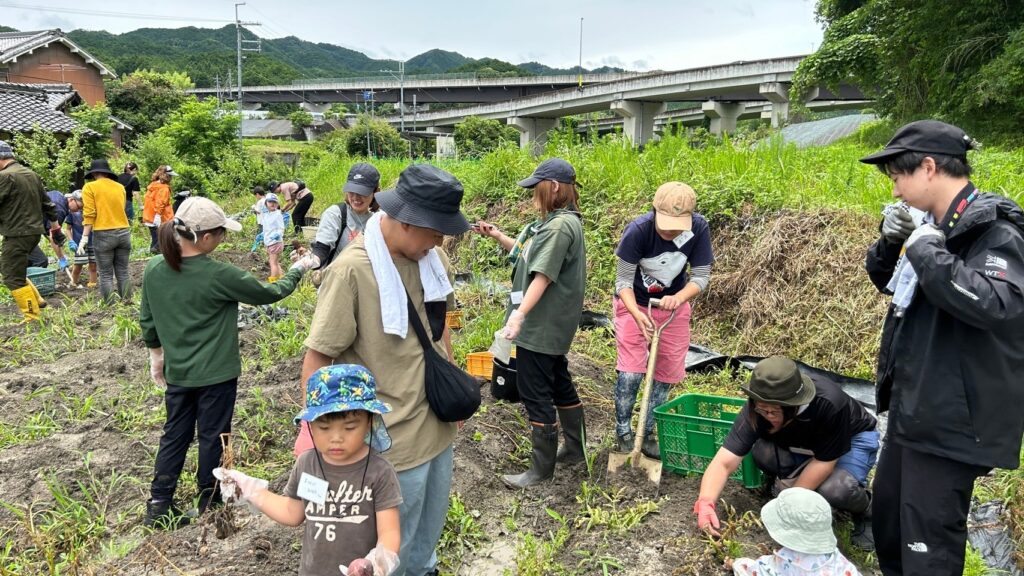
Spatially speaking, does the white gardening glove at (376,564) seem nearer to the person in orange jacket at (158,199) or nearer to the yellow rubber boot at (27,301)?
the yellow rubber boot at (27,301)

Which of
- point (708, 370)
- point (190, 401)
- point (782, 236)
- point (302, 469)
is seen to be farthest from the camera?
point (782, 236)

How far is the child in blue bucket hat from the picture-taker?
1.84m

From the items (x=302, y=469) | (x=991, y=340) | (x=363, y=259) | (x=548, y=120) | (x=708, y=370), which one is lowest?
(x=708, y=370)

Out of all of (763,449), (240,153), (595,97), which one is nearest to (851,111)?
(595,97)

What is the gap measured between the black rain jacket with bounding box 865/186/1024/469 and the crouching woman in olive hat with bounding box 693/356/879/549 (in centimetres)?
51

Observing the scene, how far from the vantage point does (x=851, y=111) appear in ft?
151

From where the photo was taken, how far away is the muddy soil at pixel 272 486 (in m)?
2.68

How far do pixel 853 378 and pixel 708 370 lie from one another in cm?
104

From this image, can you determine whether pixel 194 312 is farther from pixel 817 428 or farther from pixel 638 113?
pixel 638 113

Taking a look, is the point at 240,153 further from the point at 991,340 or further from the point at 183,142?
the point at 991,340

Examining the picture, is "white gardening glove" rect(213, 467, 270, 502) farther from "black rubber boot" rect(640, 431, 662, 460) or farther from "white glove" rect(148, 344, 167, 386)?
"black rubber boot" rect(640, 431, 662, 460)

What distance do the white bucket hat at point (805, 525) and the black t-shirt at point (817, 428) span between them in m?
0.49

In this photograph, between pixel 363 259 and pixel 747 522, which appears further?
pixel 747 522

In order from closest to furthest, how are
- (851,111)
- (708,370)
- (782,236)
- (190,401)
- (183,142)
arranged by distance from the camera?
(190,401)
(708,370)
(782,236)
(183,142)
(851,111)
